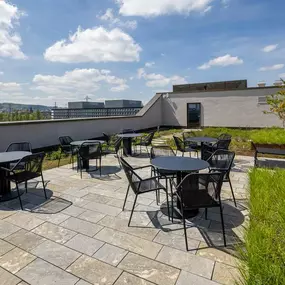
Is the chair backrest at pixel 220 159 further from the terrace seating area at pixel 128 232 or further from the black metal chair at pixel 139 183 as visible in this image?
the black metal chair at pixel 139 183

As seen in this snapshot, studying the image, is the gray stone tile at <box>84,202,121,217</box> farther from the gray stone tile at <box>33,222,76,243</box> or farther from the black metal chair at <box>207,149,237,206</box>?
Answer: the black metal chair at <box>207,149,237,206</box>

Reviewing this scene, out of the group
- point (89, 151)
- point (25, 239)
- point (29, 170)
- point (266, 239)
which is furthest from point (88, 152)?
point (266, 239)

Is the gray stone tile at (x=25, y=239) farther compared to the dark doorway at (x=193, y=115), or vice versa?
the dark doorway at (x=193, y=115)

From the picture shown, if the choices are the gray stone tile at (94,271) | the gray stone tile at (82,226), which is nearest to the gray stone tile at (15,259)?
the gray stone tile at (94,271)

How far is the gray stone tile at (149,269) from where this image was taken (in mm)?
Result: 1670

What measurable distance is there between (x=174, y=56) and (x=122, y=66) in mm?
3203

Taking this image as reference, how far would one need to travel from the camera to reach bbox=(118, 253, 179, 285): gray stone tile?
167 centimetres

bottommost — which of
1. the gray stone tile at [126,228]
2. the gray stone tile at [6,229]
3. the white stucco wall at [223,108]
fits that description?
the gray stone tile at [126,228]

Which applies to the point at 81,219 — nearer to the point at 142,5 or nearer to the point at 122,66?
the point at 142,5

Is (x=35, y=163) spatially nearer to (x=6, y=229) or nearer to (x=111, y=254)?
(x=6, y=229)

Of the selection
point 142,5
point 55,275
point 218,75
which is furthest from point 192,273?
point 218,75

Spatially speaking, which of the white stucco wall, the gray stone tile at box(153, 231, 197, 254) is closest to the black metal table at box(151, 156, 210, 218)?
the gray stone tile at box(153, 231, 197, 254)

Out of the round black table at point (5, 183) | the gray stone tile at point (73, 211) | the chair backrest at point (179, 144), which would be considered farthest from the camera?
the chair backrest at point (179, 144)

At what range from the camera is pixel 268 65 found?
11719 millimetres
